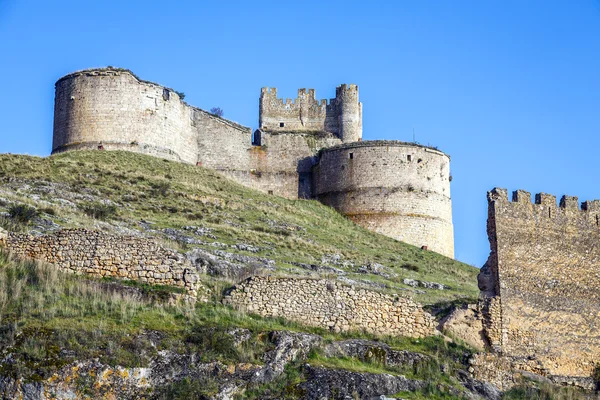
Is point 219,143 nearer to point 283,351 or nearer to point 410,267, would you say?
point 410,267

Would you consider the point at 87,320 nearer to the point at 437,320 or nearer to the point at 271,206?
the point at 437,320

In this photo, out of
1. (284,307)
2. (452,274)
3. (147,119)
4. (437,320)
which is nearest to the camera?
(284,307)

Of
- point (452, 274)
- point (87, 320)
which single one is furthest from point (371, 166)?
point (87, 320)

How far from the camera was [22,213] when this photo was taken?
87.8 feet

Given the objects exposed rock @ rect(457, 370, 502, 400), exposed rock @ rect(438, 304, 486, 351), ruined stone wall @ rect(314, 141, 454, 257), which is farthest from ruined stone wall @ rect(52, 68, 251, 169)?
exposed rock @ rect(457, 370, 502, 400)

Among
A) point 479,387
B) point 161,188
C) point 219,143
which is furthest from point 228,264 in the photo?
point 219,143

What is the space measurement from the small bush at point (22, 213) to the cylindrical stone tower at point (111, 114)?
19.0 meters

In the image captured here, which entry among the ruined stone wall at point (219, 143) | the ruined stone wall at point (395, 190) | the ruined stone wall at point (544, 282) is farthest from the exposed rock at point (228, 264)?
the ruined stone wall at point (219, 143)

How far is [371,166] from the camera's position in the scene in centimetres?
4847

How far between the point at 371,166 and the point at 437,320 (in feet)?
83.4

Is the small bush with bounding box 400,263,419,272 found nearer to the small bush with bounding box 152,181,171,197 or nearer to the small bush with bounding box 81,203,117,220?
the small bush with bounding box 152,181,171,197

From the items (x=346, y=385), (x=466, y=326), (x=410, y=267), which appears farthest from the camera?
(x=410, y=267)

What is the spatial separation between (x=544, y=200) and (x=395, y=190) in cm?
2298

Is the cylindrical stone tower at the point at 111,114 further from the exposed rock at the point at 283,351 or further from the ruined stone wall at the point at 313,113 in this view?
the exposed rock at the point at 283,351
